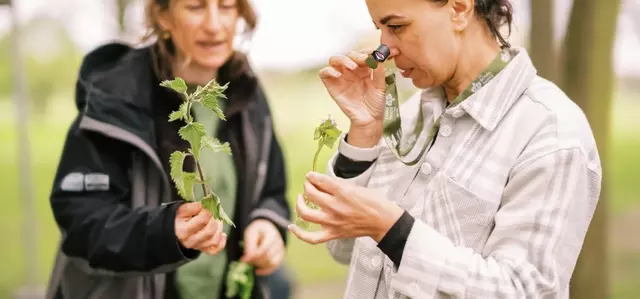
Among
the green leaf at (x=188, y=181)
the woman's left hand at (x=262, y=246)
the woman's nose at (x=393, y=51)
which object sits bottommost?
the woman's left hand at (x=262, y=246)

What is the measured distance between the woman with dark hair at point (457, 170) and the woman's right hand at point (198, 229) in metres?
0.29

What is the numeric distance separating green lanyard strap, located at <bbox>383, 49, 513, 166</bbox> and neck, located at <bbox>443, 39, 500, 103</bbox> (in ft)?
0.05

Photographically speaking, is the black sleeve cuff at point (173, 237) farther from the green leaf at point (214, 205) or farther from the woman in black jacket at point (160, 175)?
the green leaf at point (214, 205)

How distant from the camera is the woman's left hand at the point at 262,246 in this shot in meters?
2.24

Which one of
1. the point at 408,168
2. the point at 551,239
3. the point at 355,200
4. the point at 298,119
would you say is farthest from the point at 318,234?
the point at 298,119

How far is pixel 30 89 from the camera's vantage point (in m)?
6.80

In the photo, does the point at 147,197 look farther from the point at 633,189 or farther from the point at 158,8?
the point at 633,189

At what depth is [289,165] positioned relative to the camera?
6312 mm

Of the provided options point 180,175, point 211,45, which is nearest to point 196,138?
point 180,175

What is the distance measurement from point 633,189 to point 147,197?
19.8ft

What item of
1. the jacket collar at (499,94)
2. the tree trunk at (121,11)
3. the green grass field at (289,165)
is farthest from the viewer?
the green grass field at (289,165)

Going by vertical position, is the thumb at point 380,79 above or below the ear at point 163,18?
below

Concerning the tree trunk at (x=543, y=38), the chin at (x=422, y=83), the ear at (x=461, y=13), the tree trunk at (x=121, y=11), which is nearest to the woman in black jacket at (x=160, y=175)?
the chin at (x=422, y=83)

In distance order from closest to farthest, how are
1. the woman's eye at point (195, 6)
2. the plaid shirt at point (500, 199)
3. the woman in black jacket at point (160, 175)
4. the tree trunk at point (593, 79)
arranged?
the plaid shirt at point (500, 199)
the woman in black jacket at point (160, 175)
the woman's eye at point (195, 6)
the tree trunk at point (593, 79)
